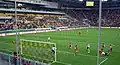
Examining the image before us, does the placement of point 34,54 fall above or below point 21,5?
below

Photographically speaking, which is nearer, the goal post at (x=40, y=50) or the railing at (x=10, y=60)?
the railing at (x=10, y=60)

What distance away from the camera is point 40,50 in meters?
24.7

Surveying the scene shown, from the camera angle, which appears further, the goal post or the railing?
the goal post

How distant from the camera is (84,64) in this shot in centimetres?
2311

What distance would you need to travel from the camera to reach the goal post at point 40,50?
24.0 metres

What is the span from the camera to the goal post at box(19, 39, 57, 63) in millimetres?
23953

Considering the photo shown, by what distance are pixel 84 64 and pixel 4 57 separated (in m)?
8.53

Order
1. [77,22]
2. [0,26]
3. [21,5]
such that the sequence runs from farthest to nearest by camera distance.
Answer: [77,22], [21,5], [0,26]

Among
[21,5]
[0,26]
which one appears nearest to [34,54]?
[0,26]

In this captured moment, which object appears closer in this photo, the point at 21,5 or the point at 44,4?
the point at 21,5

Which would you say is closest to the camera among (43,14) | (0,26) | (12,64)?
(12,64)

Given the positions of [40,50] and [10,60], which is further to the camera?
[40,50]

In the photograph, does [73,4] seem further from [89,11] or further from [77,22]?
[77,22]

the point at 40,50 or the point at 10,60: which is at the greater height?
the point at 40,50
